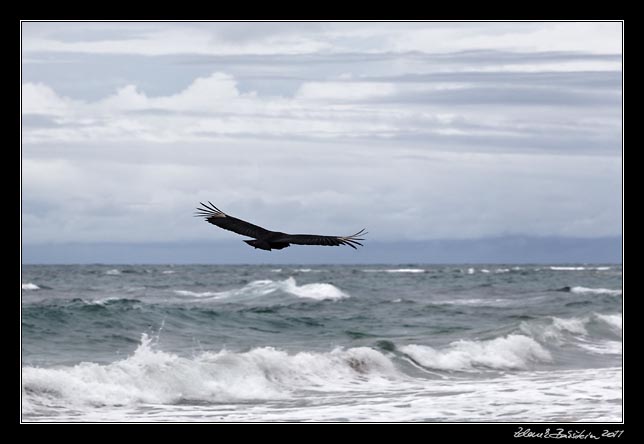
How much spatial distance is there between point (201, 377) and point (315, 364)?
2.89 meters

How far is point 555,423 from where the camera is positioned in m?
14.9

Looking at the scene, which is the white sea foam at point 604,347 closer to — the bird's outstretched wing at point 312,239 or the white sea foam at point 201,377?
the white sea foam at point 201,377

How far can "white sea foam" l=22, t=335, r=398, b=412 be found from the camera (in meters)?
17.3

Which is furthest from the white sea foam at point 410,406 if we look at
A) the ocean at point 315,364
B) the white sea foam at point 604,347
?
the white sea foam at point 604,347

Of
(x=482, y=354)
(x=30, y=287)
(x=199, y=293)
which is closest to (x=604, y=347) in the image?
(x=482, y=354)

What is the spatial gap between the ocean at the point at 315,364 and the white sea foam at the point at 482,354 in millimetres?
46

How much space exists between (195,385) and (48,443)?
5004 millimetres

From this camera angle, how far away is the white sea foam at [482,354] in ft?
72.4

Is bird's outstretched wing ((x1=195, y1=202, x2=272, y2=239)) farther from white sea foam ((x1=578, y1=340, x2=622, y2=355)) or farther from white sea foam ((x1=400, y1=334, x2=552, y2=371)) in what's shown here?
white sea foam ((x1=578, y1=340, x2=622, y2=355))

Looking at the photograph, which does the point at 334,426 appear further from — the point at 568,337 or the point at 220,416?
the point at 568,337

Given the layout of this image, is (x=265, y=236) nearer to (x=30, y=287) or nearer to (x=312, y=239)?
(x=312, y=239)

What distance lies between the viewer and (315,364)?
20.8 m
